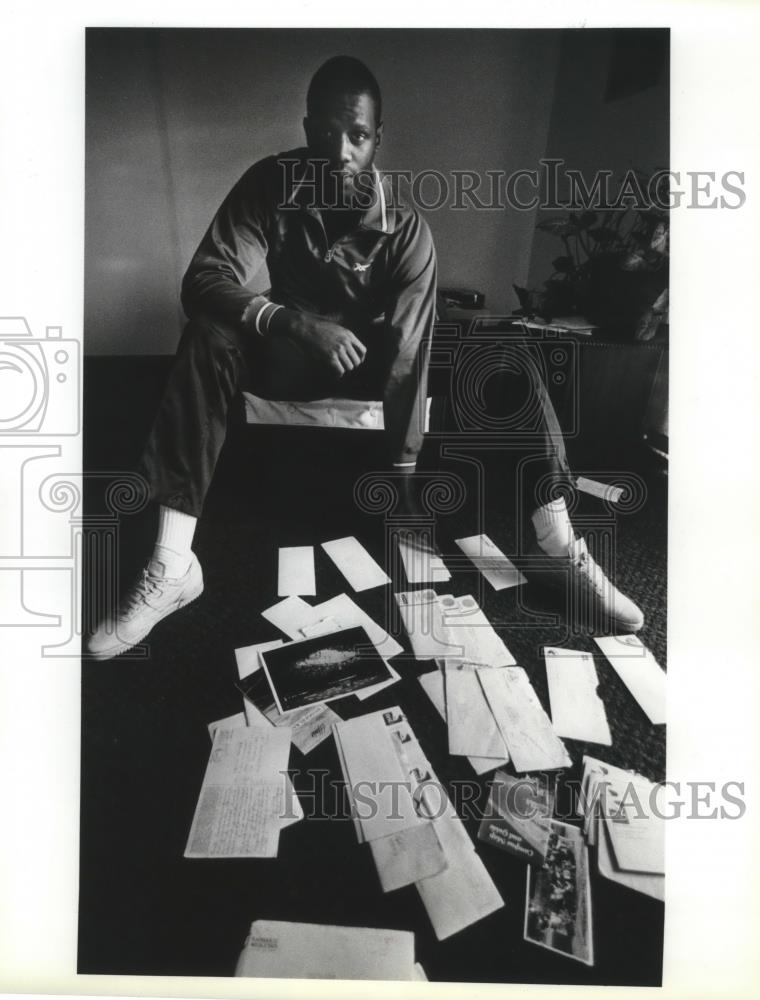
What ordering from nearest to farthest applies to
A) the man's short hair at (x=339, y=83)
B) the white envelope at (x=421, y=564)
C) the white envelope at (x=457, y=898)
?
1. the white envelope at (x=457, y=898)
2. the man's short hair at (x=339, y=83)
3. the white envelope at (x=421, y=564)

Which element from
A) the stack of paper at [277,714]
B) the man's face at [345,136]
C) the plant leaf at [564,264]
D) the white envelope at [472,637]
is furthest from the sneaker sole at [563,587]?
the man's face at [345,136]

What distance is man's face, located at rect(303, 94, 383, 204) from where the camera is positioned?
1036mm

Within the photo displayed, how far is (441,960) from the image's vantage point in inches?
36.8

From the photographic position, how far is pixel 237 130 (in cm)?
103

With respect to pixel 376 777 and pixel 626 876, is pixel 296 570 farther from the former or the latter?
pixel 626 876

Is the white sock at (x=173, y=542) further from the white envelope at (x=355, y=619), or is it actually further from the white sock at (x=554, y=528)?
the white sock at (x=554, y=528)

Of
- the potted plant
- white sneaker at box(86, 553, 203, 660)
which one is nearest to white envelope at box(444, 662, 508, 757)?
white sneaker at box(86, 553, 203, 660)

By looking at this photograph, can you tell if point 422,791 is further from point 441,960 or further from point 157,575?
point 157,575

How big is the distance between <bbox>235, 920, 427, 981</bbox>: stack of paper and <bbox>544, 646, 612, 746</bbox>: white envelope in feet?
1.41

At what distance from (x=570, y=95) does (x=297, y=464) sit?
0.80 m

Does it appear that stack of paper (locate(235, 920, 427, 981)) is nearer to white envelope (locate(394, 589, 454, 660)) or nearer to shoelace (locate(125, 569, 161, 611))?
white envelope (locate(394, 589, 454, 660))

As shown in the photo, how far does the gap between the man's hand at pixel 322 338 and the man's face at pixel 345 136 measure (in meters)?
0.23

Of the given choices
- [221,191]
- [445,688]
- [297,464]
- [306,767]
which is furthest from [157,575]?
[221,191]

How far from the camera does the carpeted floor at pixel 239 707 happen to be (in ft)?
3.10
